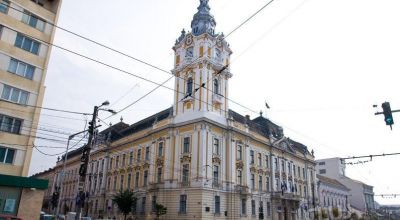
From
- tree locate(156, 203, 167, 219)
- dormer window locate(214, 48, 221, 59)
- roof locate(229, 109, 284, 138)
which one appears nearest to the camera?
tree locate(156, 203, 167, 219)

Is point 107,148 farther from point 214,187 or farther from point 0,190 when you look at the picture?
point 0,190

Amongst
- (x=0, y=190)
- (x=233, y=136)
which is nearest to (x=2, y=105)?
(x=0, y=190)

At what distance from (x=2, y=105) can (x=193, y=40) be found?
25542 millimetres

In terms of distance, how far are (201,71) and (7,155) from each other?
24.4 metres

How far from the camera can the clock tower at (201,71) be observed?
41.5 m

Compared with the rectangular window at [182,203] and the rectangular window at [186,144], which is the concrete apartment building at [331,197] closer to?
the rectangular window at [182,203]

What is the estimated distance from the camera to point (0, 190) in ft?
77.7

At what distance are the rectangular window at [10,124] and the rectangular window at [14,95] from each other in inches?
57.4

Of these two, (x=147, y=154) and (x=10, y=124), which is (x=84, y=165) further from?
(x=147, y=154)

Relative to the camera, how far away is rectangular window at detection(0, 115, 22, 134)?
25541 millimetres

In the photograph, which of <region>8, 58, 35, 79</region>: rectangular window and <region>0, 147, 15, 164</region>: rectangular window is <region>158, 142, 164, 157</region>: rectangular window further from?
<region>0, 147, 15, 164</region>: rectangular window

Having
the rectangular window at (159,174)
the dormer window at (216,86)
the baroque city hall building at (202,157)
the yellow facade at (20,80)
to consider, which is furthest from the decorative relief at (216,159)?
the yellow facade at (20,80)

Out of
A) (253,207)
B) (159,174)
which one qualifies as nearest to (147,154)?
(159,174)

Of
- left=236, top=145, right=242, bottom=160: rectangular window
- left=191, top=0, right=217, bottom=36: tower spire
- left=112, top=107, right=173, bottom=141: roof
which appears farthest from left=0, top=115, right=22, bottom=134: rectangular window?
left=236, top=145, right=242, bottom=160: rectangular window
